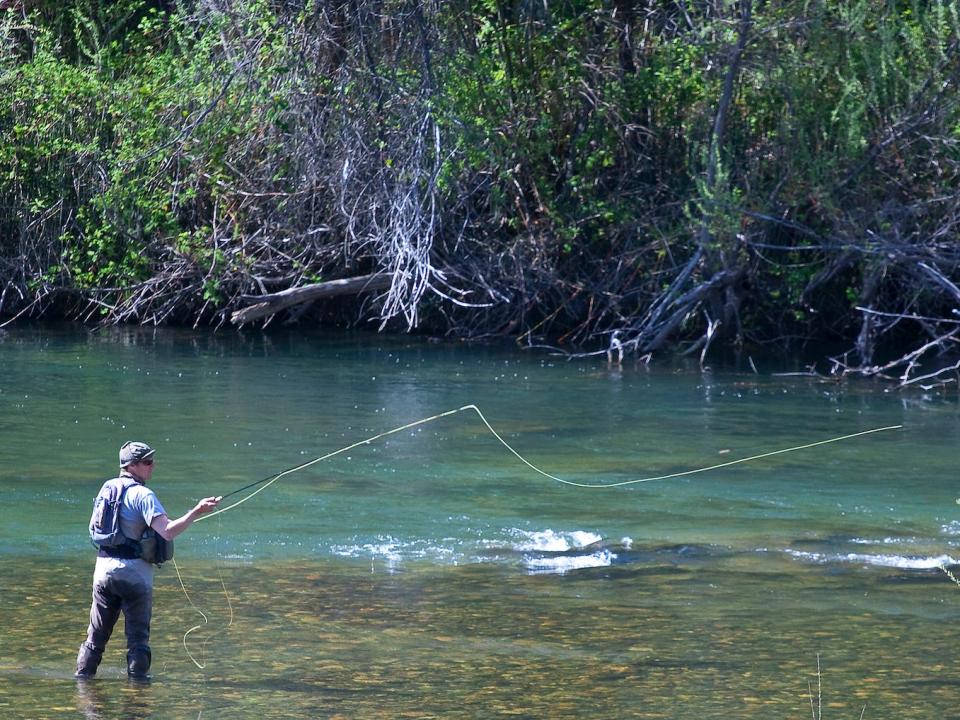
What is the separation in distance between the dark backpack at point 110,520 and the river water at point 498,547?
66 centimetres

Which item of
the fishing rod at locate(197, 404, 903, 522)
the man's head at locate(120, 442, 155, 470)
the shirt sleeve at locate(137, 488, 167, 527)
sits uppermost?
the man's head at locate(120, 442, 155, 470)

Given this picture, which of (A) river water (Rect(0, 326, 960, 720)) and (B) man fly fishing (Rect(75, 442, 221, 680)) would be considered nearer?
(B) man fly fishing (Rect(75, 442, 221, 680))

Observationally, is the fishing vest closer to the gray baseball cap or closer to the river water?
the gray baseball cap

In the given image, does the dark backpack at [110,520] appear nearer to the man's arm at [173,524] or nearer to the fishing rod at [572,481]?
the man's arm at [173,524]

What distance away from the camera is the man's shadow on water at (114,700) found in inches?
249

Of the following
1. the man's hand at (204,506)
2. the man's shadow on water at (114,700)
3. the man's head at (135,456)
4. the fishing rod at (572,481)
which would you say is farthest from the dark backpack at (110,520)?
the fishing rod at (572,481)

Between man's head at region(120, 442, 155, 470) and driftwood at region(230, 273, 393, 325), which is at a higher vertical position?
driftwood at region(230, 273, 393, 325)

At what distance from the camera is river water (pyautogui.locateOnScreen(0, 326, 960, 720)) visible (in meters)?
6.81

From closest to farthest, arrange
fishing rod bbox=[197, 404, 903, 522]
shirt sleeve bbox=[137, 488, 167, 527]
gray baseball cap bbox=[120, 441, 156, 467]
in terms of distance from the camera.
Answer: shirt sleeve bbox=[137, 488, 167, 527], gray baseball cap bbox=[120, 441, 156, 467], fishing rod bbox=[197, 404, 903, 522]

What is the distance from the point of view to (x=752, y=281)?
18.5 meters

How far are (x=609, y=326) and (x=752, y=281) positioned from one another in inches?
79.7

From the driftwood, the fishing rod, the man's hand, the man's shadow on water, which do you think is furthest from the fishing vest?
the driftwood

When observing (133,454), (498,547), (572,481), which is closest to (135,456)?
(133,454)

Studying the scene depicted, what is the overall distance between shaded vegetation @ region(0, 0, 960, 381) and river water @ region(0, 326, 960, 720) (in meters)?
1.92
